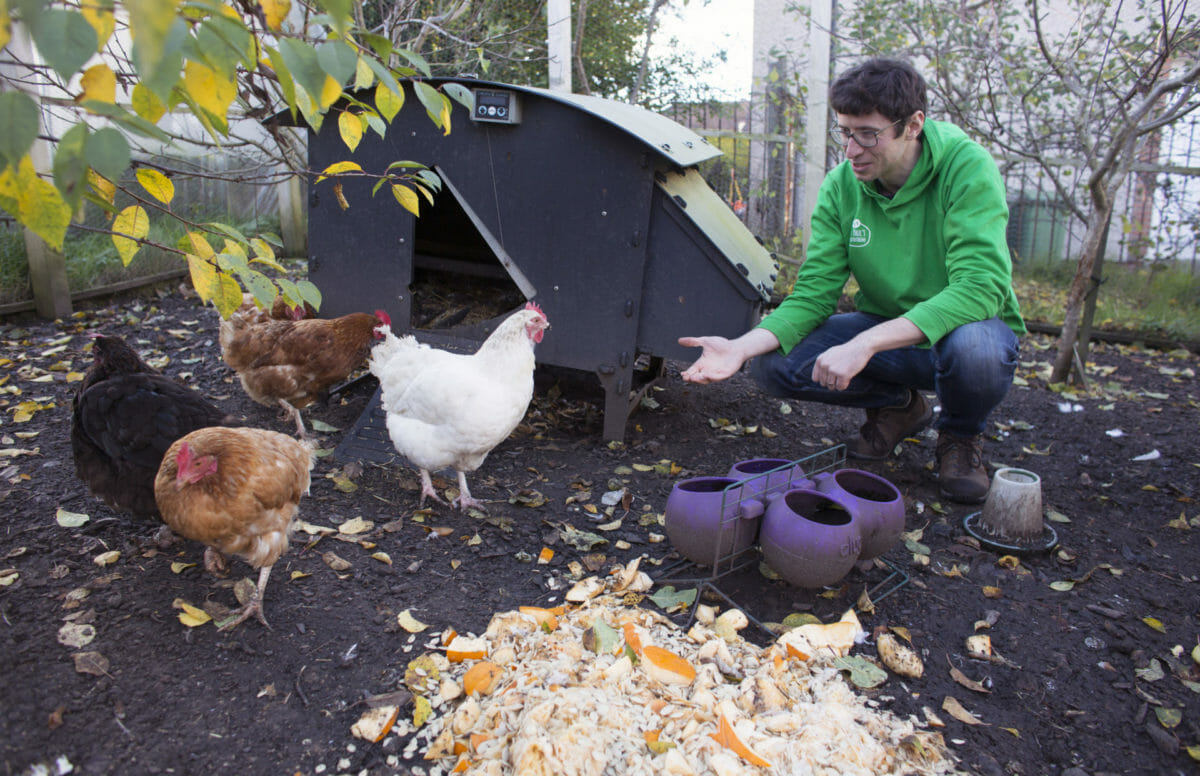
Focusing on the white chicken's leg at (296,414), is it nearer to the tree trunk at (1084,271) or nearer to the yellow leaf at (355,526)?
the yellow leaf at (355,526)

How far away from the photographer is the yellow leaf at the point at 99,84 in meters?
0.98

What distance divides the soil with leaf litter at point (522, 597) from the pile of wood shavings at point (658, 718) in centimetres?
7

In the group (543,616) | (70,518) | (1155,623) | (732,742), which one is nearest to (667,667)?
(732,742)

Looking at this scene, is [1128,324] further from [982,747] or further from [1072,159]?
[982,747]

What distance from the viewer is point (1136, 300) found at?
6.25m

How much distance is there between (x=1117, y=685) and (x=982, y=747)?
20.0 inches

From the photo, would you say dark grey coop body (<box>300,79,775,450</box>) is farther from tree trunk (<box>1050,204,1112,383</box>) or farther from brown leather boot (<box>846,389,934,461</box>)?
tree trunk (<box>1050,204,1112,383</box>)

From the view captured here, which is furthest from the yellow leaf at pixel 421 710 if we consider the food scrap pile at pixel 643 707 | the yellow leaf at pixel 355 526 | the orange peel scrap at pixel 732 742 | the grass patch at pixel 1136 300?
the grass patch at pixel 1136 300

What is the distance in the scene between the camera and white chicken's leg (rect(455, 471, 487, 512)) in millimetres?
2826

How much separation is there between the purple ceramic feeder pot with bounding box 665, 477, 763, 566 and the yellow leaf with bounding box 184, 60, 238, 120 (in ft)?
4.82

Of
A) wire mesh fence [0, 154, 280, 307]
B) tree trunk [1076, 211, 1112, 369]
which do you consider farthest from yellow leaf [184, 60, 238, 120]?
tree trunk [1076, 211, 1112, 369]

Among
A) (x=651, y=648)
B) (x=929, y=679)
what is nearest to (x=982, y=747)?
(x=929, y=679)

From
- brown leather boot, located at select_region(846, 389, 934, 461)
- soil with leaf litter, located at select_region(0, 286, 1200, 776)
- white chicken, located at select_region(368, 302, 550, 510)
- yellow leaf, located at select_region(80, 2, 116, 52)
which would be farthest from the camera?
brown leather boot, located at select_region(846, 389, 934, 461)

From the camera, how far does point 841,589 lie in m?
2.27
